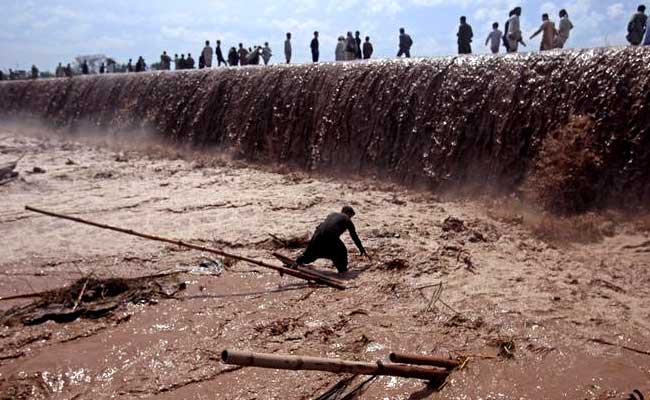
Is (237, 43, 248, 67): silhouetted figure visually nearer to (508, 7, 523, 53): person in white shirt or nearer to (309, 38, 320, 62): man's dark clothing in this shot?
(309, 38, 320, 62): man's dark clothing

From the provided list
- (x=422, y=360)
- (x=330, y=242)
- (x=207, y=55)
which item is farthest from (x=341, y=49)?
(x=422, y=360)

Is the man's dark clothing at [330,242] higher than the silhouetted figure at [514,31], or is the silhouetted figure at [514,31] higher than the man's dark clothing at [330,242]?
the silhouetted figure at [514,31]

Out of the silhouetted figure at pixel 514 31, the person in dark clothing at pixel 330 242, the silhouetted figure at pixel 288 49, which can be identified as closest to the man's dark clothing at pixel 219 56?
the silhouetted figure at pixel 288 49

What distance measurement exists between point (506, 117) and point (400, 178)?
240 cm

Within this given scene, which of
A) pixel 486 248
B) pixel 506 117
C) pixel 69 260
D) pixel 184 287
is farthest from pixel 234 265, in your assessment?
pixel 506 117

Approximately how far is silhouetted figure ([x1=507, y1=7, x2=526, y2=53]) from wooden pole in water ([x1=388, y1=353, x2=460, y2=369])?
958cm

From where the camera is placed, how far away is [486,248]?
6.70 m

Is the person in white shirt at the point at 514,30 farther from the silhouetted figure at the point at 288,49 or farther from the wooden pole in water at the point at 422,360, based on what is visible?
the wooden pole in water at the point at 422,360

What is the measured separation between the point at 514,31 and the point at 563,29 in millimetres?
1052

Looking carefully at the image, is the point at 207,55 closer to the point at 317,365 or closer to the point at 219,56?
the point at 219,56

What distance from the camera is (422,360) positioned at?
11.7ft

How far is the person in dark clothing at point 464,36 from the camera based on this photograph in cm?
1287

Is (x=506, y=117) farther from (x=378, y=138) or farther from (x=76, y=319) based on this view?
(x=76, y=319)

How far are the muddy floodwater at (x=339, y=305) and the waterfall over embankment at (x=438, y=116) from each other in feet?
3.10
